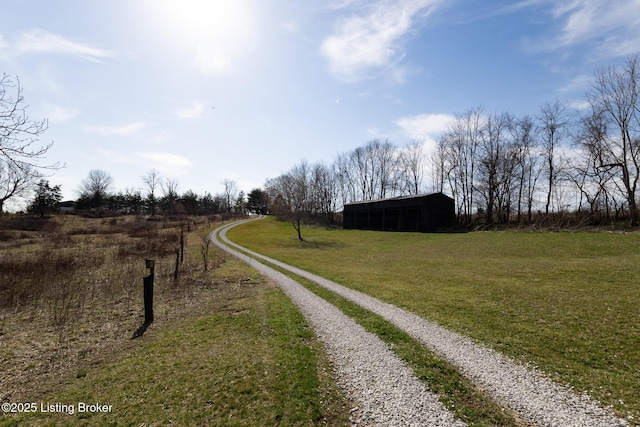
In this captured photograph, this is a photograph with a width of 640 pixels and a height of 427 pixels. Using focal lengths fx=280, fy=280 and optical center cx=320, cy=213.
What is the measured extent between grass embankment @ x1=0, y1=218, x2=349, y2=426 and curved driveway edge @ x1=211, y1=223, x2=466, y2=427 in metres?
0.33

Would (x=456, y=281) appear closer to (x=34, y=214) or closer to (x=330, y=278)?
(x=330, y=278)

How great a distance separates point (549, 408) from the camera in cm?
422

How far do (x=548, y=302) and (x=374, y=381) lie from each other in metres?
7.65

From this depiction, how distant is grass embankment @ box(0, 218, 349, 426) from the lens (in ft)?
15.0

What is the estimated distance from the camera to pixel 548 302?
9.18m

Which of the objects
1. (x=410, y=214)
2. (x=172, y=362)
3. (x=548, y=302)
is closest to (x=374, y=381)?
(x=172, y=362)

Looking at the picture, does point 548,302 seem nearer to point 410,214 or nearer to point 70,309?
point 70,309

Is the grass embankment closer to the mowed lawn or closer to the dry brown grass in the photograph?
the dry brown grass

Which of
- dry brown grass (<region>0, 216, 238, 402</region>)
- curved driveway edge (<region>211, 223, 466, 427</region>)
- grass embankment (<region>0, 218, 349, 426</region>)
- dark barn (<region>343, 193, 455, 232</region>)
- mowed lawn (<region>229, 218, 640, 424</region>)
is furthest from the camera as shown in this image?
dark barn (<region>343, 193, 455, 232</region>)

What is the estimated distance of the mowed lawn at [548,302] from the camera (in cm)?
527

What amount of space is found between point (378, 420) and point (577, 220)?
119 ft

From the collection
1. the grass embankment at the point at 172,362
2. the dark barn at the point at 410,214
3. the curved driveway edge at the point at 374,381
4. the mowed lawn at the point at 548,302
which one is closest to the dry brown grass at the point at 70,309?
the grass embankment at the point at 172,362

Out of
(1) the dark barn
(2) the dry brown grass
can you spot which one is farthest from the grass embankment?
(1) the dark barn

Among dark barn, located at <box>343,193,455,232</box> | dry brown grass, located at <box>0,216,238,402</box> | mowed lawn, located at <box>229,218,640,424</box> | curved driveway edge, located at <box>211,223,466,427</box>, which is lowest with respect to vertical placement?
dry brown grass, located at <box>0,216,238,402</box>
